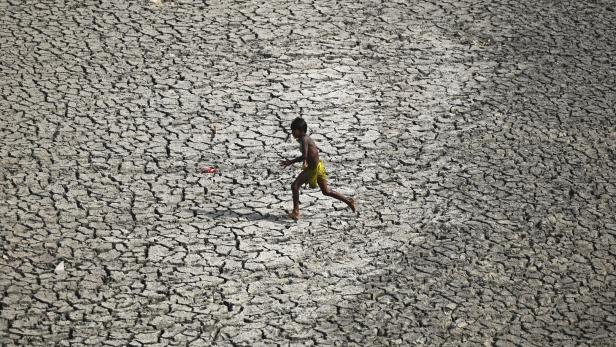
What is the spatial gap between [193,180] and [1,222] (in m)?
1.64

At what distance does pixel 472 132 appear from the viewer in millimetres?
9109

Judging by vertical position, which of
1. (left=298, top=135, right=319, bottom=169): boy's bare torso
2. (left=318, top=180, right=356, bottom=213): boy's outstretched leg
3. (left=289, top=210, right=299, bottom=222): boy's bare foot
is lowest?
(left=289, top=210, right=299, bottom=222): boy's bare foot

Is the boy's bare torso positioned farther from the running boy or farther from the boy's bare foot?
the boy's bare foot

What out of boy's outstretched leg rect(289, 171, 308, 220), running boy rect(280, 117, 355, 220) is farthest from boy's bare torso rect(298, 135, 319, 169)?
boy's outstretched leg rect(289, 171, 308, 220)

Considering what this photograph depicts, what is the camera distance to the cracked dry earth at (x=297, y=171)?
692cm

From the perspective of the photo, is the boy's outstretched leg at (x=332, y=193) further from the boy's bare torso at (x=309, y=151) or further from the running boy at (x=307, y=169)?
the boy's bare torso at (x=309, y=151)

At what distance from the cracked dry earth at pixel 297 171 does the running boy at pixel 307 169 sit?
20cm

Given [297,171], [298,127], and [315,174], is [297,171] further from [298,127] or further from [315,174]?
[298,127]

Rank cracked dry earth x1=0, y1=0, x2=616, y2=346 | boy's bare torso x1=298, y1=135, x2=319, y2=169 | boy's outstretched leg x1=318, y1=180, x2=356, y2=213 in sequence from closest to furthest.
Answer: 1. cracked dry earth x1=0, y1=0, x2=616, y2=346
2. boy's bare torso x1=298, y1=135, x2=319, y2=169
3. boy's outstretched leg x1=318, y1=180, x2=356, y2=213

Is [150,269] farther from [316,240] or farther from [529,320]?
[529,320]

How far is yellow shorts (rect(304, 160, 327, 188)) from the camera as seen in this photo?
7.84 metres

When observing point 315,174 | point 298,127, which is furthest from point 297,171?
point 298,127

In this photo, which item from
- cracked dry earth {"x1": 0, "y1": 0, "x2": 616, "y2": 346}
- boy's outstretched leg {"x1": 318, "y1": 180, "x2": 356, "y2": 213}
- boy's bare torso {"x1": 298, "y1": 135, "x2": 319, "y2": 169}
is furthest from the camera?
boy's outstretched leg {"x1": 318, "y1": 180, "x2": 356, "y2": 213}

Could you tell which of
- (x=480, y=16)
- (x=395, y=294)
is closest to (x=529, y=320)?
(x=395, y=294)
